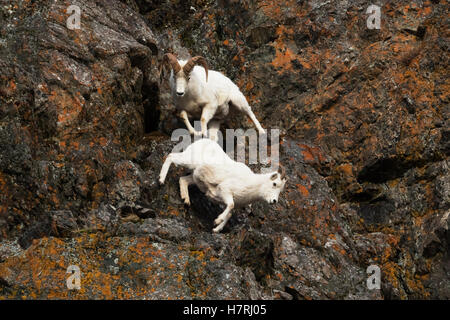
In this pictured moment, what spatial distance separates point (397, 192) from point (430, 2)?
597 centimetres

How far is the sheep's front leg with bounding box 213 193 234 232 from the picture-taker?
14.1m

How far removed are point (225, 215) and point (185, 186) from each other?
1.18 meters

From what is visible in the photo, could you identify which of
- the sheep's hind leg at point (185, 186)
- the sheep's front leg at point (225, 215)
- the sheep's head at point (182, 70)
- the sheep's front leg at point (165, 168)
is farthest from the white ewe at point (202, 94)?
the sheep's front leg at point (225, 215)

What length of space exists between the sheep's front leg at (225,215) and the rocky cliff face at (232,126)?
1.13 ft

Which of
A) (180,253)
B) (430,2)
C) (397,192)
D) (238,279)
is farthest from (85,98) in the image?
(430,2)

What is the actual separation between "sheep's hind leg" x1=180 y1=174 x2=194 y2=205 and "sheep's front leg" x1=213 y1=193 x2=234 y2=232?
0.81 m

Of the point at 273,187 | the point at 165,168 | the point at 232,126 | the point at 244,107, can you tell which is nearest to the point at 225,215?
the point at 273,187

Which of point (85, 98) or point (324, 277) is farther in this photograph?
point (85, 98)

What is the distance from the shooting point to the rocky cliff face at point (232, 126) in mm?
12852

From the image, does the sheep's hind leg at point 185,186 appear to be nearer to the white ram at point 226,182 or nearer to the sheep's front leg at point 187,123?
the white ram at point 226,182

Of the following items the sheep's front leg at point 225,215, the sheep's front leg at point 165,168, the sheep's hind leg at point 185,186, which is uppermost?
the sheep's front leg at point 165,168

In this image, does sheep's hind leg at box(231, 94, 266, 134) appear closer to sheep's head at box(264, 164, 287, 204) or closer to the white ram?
the white ram

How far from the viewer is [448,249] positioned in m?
15.8

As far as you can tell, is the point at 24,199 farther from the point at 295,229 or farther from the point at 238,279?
the point at 295,229
